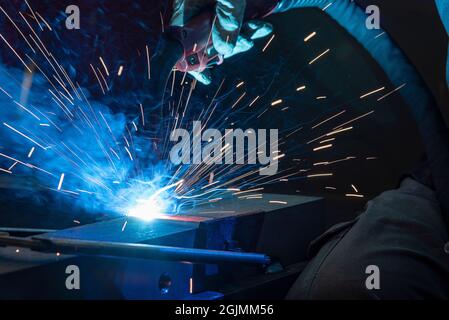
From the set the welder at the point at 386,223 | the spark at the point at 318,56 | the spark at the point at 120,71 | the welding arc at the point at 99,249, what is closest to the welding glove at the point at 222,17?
the welder at the point at 386,223

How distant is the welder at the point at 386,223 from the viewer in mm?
1170

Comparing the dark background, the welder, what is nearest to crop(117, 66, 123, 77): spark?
the dark background

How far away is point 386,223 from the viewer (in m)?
1.38

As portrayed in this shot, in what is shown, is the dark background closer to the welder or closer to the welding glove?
the welder

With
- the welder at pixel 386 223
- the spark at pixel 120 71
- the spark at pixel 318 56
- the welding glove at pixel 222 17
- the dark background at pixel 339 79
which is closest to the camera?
the welder at pixel 386 223

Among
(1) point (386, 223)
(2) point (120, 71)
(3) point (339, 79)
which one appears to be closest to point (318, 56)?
(3) point (339, 79)

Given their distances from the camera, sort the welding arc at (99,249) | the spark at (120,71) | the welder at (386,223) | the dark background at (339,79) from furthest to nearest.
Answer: the spark at (120,71)
the dark background at (339,79)
the welder at (386,223)
the welding arc at (99,249)

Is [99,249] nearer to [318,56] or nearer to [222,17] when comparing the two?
[222,17]

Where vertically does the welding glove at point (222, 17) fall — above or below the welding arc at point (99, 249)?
above

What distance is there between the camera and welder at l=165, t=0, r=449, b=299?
3.84 ft

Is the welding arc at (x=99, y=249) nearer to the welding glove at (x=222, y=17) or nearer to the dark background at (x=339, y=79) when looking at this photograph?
the welding glove at (x=222, y=17)

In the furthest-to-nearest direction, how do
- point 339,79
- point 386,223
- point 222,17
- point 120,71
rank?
point 120,71, point 339,79, point 222,17, point 386,223

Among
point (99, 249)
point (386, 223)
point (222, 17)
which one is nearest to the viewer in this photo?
point (99, 249)
